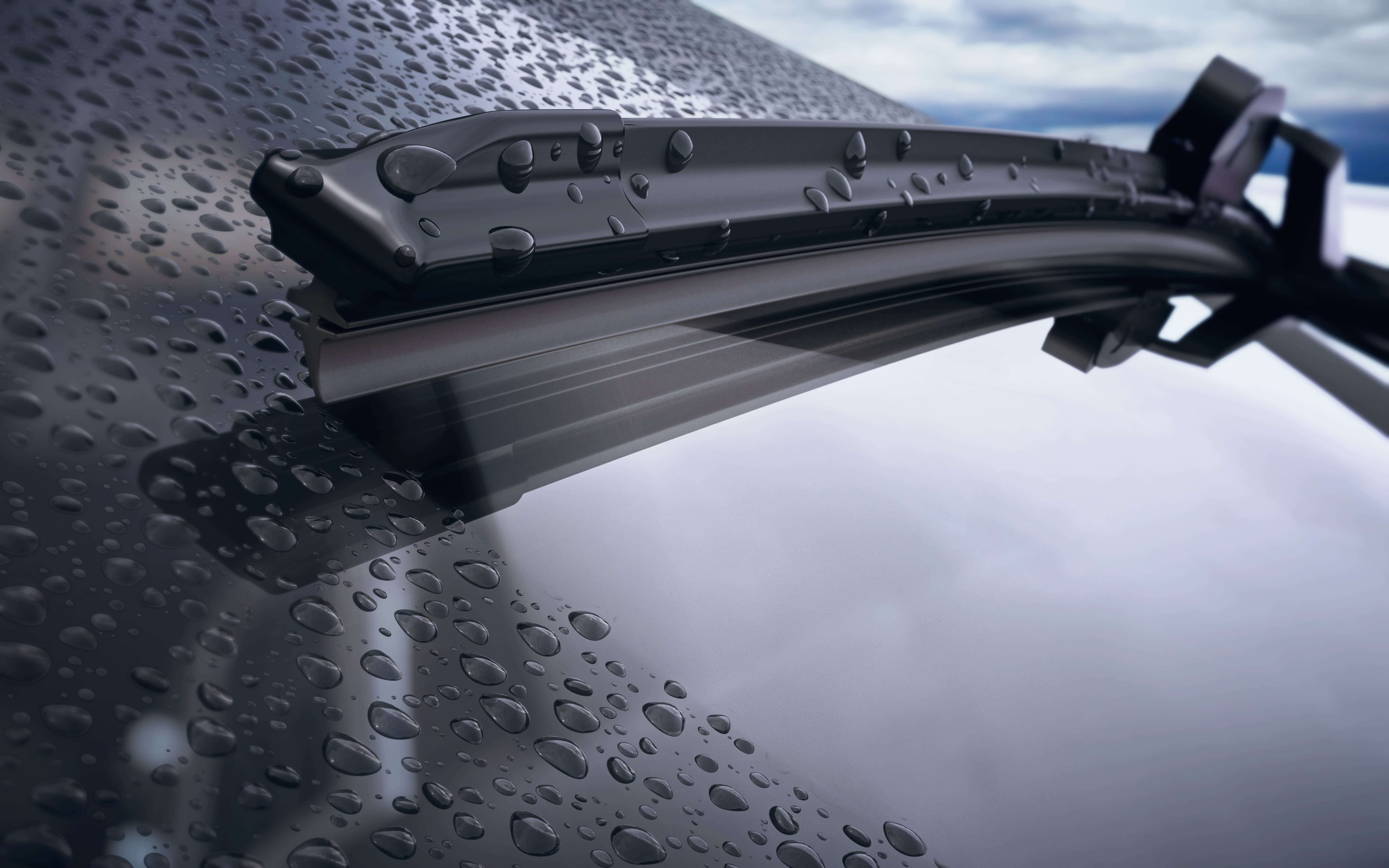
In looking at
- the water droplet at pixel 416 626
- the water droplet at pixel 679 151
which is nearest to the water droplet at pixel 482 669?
the water droplet at pixel 416 626

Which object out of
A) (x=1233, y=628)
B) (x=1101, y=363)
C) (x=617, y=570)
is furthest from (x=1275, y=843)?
(x=1101, y=363)

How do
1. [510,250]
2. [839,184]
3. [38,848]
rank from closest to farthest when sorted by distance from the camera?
[38,848] → [510,250] → [839,184]

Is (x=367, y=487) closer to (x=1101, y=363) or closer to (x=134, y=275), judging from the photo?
(x=134, y=275)

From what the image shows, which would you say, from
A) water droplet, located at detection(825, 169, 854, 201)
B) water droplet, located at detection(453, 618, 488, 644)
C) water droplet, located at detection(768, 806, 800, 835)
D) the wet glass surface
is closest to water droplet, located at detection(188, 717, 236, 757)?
the wet glass surface

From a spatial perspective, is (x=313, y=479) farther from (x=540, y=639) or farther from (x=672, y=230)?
(x=672, y=230)

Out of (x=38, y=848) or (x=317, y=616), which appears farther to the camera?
(x=317, y=616)

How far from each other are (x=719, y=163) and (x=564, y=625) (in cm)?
35

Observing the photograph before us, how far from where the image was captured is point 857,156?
676mm

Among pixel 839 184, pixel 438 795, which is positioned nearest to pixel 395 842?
pixel 438 795

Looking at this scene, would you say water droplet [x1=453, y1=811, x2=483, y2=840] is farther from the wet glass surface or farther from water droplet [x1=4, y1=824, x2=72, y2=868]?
water droplet [x1=4, y1=824, x2=72, y2=868]

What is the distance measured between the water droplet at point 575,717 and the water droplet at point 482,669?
0.09 feet

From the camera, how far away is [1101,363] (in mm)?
870

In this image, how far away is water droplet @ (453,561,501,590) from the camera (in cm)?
41

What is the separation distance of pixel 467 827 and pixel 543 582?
0.44 ft
